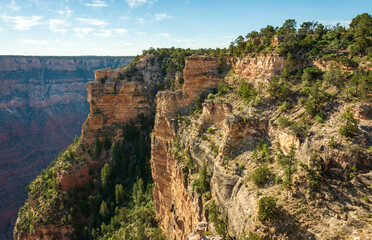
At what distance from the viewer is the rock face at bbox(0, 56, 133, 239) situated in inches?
4392

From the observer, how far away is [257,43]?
125 ft

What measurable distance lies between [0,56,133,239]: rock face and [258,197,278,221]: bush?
10863 cm

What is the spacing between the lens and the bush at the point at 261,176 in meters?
21.3

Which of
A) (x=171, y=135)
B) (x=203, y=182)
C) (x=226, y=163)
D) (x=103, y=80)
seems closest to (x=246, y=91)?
(x=226, y=163)

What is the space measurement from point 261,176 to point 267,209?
3608mm

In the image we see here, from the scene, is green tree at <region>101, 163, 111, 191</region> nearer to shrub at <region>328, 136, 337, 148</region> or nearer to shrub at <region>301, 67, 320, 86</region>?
shrub at <region>301, 67, 320, 86</region>

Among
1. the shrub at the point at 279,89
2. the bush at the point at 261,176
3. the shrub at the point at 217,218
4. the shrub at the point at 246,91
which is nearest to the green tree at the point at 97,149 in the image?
the shrub at the point at 246,91

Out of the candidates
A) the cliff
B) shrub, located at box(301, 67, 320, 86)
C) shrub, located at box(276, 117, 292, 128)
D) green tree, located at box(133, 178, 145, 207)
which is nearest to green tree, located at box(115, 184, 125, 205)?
the cliff

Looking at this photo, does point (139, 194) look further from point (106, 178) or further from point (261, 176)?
point (261, 176)

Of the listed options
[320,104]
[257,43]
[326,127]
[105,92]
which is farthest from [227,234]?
[105,92]

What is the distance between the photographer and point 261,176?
2127 cm

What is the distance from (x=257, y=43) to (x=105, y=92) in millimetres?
43229

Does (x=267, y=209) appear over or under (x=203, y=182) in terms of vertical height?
over

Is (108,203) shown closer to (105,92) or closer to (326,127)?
(105,92)
